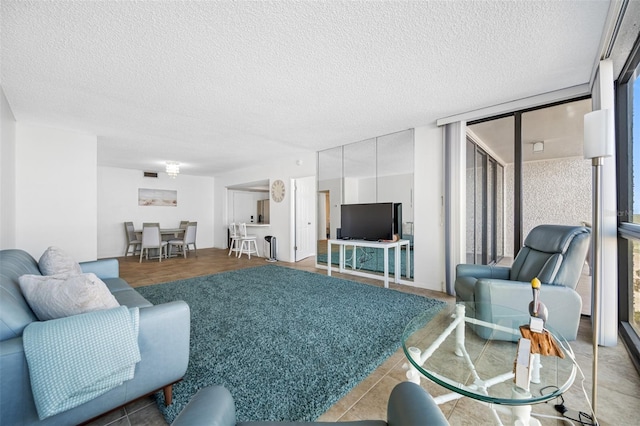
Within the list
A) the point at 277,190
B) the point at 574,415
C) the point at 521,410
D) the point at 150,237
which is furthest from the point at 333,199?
the point at 150,237

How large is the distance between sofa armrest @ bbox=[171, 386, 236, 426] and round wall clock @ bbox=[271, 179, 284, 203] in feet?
17.6

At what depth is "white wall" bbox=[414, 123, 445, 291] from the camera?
3.71 metres

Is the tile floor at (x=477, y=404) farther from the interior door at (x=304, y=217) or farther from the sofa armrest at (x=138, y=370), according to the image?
the interior door at (x=304, y=217)

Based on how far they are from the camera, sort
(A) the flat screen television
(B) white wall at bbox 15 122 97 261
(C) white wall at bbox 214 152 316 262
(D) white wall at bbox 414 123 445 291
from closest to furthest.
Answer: (B) white wall at bbox 15 122 97 261 → (D) white wall at bbox 414 123 445 291 → (A) the flat screen television → (C) white wall at bbox 214 152 316 262

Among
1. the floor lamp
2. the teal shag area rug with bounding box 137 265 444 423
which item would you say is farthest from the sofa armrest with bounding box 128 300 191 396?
the floor lamp

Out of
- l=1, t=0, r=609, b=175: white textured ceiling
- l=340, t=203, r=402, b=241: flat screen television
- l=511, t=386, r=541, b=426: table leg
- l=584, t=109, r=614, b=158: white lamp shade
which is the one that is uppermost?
l=1, t=0, r=609, b=175: white textured ceiling

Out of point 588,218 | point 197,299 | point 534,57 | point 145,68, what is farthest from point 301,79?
point 588,218

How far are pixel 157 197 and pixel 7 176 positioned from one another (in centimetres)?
487

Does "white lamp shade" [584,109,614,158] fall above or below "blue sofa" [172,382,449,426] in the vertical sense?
above

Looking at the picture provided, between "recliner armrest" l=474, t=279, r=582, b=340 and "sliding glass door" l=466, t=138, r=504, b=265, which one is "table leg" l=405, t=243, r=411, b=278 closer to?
"sliding glass door" l=466, t=138, r=504, b=265

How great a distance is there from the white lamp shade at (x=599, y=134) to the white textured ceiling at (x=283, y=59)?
2.53 ft

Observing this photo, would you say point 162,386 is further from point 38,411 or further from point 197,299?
point 197,299

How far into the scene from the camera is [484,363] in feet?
4.55

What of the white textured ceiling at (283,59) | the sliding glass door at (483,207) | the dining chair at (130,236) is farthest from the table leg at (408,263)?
the dining chair at (130,236)
